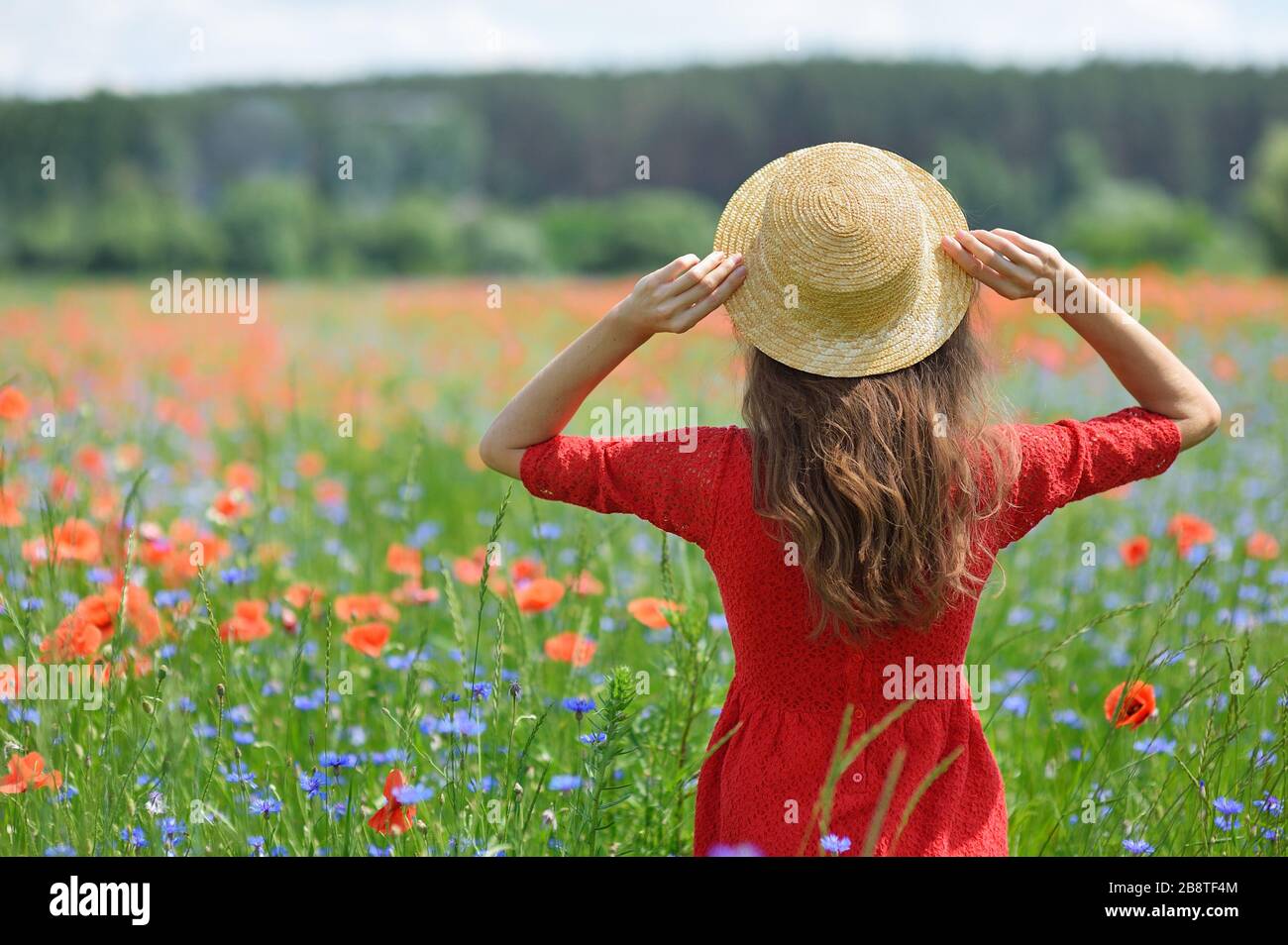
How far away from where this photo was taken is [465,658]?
230 cm

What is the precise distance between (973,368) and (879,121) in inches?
1692

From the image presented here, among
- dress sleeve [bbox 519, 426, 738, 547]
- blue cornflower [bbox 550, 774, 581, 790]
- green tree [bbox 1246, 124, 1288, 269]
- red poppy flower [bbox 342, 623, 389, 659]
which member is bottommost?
blue cornflower [bbox 550, 774, 581, 790]

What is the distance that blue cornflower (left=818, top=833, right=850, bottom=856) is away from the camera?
143cm

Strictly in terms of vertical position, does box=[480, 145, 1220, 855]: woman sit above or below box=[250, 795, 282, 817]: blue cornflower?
above

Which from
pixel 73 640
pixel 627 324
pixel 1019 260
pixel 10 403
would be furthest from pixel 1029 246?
pixel 10 403

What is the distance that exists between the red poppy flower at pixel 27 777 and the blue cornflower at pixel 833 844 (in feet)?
3.17

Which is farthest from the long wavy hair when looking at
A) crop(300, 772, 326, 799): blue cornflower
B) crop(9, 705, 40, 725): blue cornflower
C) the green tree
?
the green tree

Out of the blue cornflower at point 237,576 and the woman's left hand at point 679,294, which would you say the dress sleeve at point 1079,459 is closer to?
the woman's left hand at point 679,294

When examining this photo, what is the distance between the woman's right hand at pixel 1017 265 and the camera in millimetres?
1493

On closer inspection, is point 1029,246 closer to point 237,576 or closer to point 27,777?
point 27,777

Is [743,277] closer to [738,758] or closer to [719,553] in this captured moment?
[719,553]

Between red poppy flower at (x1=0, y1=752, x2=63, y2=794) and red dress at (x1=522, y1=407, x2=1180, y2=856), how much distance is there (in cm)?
72

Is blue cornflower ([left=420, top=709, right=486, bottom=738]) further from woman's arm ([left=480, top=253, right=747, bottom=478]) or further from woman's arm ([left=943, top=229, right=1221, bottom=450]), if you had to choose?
woman's arm ([left=943, top=229, right=1221, bottom=450])

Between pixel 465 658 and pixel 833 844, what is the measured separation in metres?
1.03
